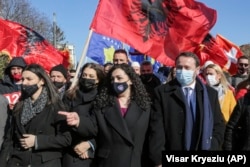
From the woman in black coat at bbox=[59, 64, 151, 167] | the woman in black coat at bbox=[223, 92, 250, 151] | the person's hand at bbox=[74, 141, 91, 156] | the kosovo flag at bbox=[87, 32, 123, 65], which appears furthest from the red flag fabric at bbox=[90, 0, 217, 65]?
the woman in black coat at bbox=[223, 92, 250, 151]

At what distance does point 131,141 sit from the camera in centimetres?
482

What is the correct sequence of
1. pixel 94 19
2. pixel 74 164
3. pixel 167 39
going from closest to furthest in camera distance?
pixel 74 164, pixel 94 19, pixel 167 39

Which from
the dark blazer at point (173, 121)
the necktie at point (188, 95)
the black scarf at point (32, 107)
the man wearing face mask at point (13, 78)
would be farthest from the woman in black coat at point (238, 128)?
the man wearing face mask at point (13, 78)

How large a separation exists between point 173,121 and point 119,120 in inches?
21.3

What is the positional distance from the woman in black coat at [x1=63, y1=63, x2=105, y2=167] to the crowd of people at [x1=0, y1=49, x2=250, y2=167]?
0.04 ft

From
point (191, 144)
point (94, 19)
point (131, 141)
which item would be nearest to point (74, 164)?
point (131, 141)

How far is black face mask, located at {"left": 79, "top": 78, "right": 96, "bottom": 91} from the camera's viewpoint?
5.47m

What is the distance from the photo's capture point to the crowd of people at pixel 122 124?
4.79 m

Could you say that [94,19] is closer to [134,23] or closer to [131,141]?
[134,23]

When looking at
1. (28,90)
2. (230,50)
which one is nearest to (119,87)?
(28,90)

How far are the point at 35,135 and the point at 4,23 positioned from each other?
4358mm

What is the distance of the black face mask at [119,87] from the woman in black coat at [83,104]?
0.43 meters

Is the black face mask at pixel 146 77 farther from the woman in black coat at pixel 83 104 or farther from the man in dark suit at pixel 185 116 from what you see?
the man in dark suit at pixel 185 116

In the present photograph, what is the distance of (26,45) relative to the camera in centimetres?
890
